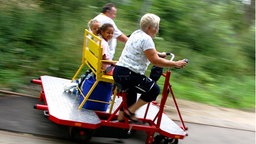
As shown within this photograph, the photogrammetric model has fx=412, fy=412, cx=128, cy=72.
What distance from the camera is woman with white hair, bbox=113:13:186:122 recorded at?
4.76 m

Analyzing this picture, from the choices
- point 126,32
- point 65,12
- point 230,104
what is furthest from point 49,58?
point 230,104

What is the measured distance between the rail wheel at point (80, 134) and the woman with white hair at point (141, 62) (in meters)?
0.69

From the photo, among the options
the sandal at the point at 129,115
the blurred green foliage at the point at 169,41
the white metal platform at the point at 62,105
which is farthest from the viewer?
the blurred green foliage at the point at 169,41

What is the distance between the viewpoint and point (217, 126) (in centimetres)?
671

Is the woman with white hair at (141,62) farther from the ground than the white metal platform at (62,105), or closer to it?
farther from the ground

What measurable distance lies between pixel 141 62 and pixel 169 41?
5.68 meters

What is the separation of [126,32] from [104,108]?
4095mm

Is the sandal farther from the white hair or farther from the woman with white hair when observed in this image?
the white hair

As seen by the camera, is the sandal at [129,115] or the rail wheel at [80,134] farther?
the sandal at [129,115]

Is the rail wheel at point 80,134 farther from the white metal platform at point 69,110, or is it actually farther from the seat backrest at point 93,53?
the seat backrest at point 93,53

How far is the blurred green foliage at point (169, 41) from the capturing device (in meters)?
Result: 7.52

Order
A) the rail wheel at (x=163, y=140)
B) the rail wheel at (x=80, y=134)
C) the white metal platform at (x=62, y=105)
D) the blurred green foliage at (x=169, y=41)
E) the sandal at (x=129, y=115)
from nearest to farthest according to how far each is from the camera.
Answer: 1. the white metal platform at (x=62, y=105)
2. the rail wheel at (x=80, y=134)
3. the sandal at (x=129, y=115)
4. the rail wheel at (x=163, y=140)
5. the blurred green foliage at (x=169, y=41)

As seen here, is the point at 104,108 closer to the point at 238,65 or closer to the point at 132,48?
the point at 132,48

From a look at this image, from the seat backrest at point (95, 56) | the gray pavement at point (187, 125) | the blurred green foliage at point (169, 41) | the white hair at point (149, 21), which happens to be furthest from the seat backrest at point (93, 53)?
the blurred green foliage at point (169, 41)
